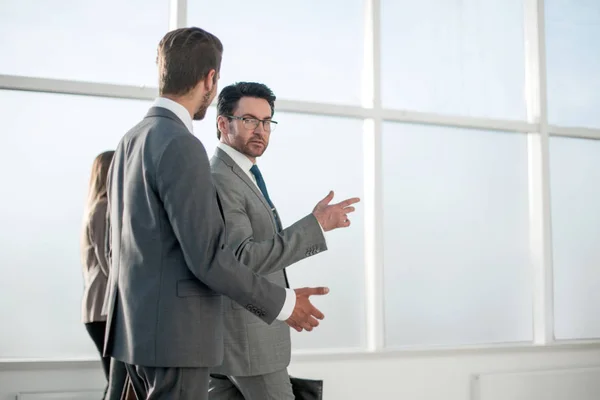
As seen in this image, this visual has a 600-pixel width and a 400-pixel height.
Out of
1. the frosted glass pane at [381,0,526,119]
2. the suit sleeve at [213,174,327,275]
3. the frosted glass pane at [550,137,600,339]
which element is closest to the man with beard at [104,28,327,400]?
the suit sleeve at [213,174,327,275]

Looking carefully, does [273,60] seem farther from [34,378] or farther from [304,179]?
[34,378]

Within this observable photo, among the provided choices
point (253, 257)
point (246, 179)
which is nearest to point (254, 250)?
point (253, 257)

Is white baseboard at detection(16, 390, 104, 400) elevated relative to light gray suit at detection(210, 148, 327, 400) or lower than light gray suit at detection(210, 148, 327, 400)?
lower

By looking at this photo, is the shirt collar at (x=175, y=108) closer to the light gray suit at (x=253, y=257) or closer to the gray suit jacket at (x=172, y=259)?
the gray suit jacket at (x=172, y=259)

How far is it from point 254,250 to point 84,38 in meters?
1.75

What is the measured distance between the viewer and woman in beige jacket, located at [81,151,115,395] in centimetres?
270

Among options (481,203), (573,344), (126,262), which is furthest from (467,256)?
(126,262)

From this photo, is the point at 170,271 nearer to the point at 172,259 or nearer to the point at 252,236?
the point at 172,259

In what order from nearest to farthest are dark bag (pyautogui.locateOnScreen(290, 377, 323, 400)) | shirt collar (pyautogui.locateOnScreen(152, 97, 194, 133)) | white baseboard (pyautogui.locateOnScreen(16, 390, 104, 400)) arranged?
shirt collar (pyautogui.locateOnScreen(152, 97, 194, 133))
dark bag (pyautogui.locateOnScreen(290, 377, 323, 400))
white baseboard (pyautogui.locateOnScreen(16, 390, 104, 400))

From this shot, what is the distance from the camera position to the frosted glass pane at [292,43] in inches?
131

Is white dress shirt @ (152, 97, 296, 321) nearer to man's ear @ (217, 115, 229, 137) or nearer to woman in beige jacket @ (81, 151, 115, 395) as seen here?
man's ear @ (217, 115, 229, 137)

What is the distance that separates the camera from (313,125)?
3.48m

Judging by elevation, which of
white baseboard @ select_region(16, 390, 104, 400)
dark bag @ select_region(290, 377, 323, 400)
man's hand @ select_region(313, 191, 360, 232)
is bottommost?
white baseboard @ select_region(16, 390, 104, 400)

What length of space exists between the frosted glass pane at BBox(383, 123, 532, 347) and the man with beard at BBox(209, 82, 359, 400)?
1589mm
